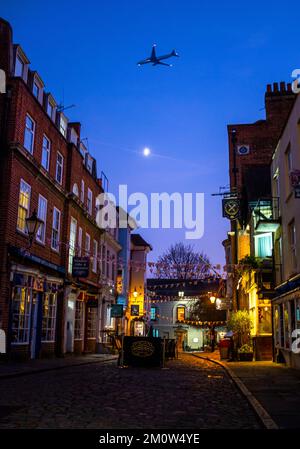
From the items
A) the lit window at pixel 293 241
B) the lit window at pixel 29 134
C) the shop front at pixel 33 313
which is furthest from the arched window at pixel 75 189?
the lit window at pixel 293 241

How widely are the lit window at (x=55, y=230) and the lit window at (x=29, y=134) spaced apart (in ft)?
13.2

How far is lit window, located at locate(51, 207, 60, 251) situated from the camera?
79.0 ft

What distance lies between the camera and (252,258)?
79.6 ft

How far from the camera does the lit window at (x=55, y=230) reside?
24080 mm

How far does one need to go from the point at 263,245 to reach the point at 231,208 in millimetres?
7092

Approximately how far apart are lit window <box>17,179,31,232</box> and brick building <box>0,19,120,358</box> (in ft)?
0.13

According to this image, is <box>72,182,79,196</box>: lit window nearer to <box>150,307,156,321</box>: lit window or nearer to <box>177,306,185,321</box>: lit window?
<box>150,307,156,321</box>: lit window

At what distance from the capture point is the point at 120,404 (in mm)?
8945

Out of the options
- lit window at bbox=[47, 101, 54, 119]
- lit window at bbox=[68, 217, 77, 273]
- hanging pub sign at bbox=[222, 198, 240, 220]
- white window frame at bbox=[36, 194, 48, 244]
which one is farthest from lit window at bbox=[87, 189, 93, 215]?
hanging pub sign at bbox=[222, 198, 240, 220]

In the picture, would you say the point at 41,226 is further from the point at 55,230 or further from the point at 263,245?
the point at 263,245
